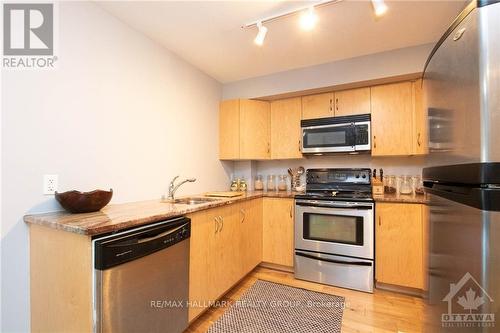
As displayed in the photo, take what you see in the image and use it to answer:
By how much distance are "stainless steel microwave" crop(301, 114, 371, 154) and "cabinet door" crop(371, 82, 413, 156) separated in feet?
0.31

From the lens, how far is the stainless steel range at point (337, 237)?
2.25 meters

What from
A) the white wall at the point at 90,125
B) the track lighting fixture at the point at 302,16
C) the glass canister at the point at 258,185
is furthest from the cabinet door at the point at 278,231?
the track lighting fixture at the point at 302,16

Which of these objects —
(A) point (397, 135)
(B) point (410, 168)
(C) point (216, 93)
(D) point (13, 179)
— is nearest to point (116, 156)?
(D) point (13, 179)

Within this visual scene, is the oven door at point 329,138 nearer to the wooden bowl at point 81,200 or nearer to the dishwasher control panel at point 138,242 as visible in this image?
the dishwasher control panel at point 138,242

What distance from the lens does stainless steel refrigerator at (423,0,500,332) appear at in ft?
1.90

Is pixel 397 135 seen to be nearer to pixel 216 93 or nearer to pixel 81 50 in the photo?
pixel 216 93

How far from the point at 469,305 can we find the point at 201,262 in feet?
5.10

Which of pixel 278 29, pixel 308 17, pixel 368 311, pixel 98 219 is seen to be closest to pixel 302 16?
pixel 308 17

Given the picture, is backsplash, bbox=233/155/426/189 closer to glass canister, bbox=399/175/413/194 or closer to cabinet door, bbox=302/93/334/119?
glass canister, bbox=399/175/413/194

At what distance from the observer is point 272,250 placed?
273 centimetres

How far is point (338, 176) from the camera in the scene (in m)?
2.80

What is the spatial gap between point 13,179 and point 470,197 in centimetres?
203

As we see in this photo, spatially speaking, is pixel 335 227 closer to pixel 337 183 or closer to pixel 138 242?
pixel 337 183

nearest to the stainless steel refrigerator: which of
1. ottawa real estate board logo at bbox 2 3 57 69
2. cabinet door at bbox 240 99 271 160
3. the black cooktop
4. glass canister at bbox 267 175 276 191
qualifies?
the black cooktop
